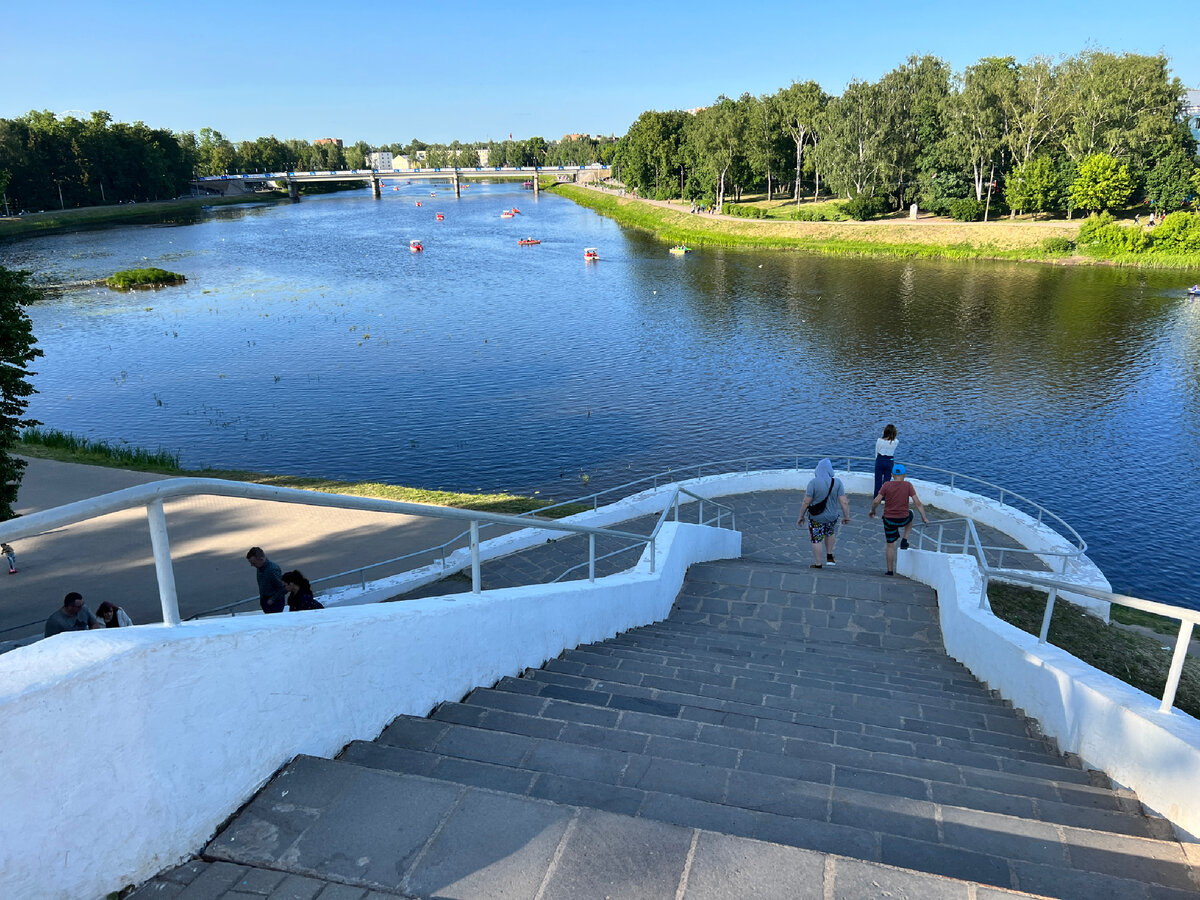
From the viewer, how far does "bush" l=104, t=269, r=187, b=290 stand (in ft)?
173

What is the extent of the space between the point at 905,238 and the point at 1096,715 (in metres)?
67.7

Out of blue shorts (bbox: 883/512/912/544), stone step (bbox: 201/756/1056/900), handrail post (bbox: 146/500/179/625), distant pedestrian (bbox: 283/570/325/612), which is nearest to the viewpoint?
stone step (bbox: 201/756/1056/900)

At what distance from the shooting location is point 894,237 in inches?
2586

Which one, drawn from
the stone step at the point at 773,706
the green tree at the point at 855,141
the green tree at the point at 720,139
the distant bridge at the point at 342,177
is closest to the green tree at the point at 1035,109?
the green tree at the point at 855,141

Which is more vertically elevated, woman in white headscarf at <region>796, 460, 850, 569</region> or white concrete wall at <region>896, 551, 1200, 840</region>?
white concrete wall at <region>896, 551, 1200, 840</region>

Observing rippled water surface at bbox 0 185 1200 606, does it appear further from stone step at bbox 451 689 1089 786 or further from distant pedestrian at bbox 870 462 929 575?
stone step at bbox 451 689 1089 786

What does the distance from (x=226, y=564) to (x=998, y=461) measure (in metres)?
22.1

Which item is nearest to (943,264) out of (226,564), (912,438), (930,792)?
(912,438)

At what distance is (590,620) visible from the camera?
297 inches

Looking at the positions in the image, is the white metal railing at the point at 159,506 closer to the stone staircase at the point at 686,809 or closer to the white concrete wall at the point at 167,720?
the white concrete wall at the point at 167,720

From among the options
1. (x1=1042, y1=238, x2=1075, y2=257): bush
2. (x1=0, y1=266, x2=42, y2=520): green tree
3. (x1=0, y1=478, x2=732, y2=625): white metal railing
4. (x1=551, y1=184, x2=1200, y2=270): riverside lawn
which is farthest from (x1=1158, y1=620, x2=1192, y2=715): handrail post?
(x1=1042, y1=238, x2=1075, y2=257): bush

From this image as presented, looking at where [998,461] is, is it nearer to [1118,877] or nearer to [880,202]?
[1118,877]

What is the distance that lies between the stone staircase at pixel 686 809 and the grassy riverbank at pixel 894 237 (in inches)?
2479

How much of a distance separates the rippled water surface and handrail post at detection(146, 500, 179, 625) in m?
18.9
